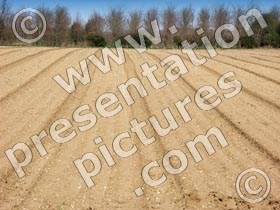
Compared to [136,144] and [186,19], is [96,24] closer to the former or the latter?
[186,19]

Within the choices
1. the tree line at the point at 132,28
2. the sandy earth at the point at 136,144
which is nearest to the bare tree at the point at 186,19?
the tree line at the point at 132,28

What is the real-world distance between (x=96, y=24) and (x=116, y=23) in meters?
3.48

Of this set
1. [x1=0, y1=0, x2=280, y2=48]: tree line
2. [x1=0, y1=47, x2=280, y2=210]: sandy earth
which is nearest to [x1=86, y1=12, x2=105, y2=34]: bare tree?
[x1=0, y1=0, x2=280, y2=48]: tree line

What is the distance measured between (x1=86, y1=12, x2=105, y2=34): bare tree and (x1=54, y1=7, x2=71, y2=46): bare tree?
2101mm

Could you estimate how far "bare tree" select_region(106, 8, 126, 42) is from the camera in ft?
129

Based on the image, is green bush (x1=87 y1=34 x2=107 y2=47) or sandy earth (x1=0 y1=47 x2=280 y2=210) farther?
green bush (x1=87 y1=34 x2=107 y2=47)

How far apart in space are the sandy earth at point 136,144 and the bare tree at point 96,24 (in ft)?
95.7

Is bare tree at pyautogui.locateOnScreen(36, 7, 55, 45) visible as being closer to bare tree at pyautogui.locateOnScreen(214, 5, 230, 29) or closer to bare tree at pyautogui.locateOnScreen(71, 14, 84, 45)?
bare tree at pyautogui.locateOnScreen(71, 14, 84, 45)

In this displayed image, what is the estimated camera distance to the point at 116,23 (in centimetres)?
4028

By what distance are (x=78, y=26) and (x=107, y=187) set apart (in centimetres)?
3691

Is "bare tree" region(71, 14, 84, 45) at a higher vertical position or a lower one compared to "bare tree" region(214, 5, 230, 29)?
higher

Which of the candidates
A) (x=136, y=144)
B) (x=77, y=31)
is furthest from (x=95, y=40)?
(x=136, y=144)

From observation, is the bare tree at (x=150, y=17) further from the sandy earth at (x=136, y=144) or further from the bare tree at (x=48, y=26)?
the sandy earth at (x=136, y=144)

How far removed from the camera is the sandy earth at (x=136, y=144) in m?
5.55
